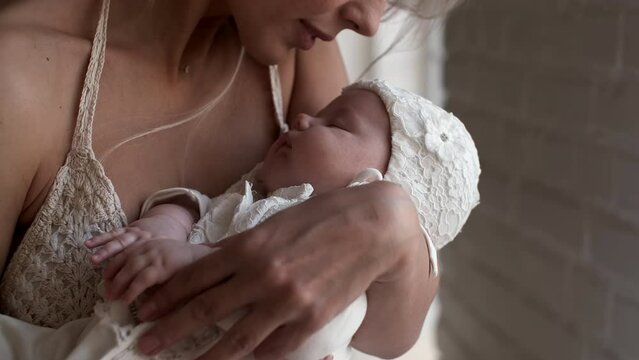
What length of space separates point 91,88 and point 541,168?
0.97 metres

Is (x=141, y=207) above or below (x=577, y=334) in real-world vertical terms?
above

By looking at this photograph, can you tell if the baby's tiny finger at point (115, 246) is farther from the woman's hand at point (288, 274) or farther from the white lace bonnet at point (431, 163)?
the white lace bonnet at point (431, 163)

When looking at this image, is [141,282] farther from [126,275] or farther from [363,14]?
[363,14]

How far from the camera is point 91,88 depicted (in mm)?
1041

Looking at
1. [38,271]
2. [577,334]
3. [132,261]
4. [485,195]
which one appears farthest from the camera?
[485,195]

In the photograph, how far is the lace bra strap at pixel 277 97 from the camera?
1282 mm

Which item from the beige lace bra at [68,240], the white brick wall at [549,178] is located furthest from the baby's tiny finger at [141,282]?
the white brick wall at [549,178]

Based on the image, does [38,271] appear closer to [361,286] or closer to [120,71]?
[120,71]

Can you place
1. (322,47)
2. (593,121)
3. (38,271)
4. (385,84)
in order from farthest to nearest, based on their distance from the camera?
(593,121)
(322,47)
(385,84)
(38,271)

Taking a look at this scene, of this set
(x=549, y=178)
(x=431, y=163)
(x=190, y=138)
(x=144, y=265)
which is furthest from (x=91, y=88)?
(x=549, y=178)

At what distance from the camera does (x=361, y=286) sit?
91cm

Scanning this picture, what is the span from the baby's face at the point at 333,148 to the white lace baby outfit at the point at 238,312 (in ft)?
0.11

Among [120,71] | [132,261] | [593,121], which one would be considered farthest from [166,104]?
[593,121]

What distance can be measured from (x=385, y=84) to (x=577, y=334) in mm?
763
